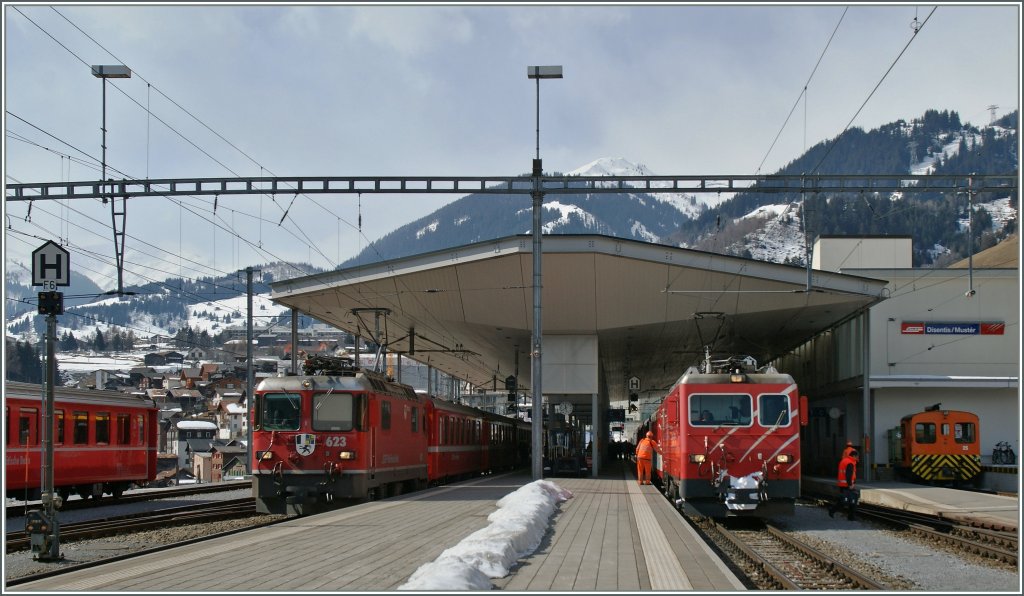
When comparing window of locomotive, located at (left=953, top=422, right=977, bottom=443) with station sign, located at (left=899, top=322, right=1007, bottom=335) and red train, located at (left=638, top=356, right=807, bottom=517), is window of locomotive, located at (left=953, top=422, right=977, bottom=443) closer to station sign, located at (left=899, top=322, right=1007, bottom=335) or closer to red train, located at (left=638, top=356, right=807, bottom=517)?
station sign, located at (left=899, top=322, right=1007, bottom=335)

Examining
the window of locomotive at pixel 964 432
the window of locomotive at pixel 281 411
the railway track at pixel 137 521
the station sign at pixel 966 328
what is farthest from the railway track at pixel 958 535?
the station sign at pixel 966 328

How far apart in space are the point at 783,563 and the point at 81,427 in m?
16.3

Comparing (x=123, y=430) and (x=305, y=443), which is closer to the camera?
(x=305, y=443)

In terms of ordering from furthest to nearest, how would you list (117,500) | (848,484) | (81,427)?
(117,500) → (81,427) → (848,484)

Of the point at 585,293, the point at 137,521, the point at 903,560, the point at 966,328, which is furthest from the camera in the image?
the point at 966,328

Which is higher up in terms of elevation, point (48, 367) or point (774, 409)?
point (48, 367)

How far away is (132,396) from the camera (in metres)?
→ 25.4

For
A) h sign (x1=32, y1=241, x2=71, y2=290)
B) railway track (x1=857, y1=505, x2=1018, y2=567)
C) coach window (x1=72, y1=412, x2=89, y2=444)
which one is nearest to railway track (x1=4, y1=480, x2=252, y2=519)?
coach window (x1=72, y1=412, x2=89, y2=444)

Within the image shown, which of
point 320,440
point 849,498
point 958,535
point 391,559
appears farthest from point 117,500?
point 958,535

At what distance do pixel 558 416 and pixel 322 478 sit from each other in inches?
736

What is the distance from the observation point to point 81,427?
22.6 meters

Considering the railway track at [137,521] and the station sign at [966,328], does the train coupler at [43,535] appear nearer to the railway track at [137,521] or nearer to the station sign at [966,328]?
the railway track at [137,521]

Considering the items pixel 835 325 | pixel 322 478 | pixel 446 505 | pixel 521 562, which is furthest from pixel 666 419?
pixel 835 325

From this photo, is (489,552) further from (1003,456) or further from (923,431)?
(1003,456)
